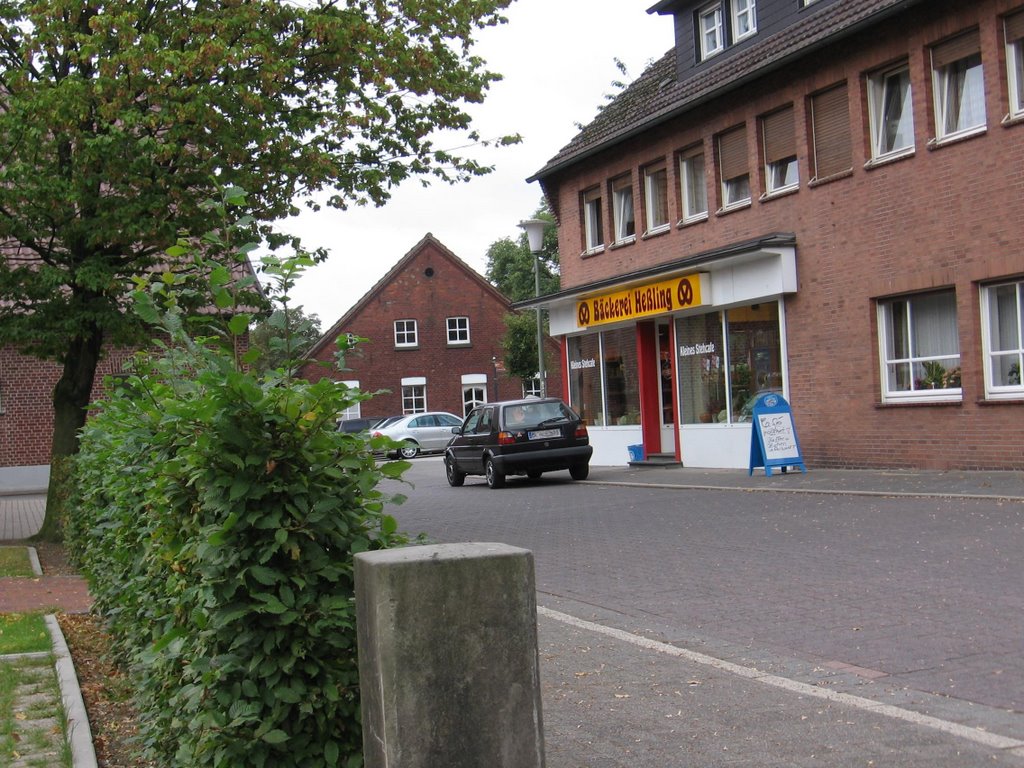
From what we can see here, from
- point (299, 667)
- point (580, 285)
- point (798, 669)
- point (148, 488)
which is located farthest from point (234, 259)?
point (580, 285)

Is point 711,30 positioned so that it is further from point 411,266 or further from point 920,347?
point 411,266

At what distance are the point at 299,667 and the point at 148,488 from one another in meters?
1.43

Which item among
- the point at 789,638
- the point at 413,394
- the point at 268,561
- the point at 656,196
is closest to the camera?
the point at 268,561

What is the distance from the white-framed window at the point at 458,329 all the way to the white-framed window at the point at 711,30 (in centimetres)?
3078

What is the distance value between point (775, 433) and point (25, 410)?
23.8 m

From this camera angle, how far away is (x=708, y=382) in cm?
2341

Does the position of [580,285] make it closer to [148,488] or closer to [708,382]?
[708,382]

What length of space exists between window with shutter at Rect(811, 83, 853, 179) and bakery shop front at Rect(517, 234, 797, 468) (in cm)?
143

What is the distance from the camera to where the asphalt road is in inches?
188

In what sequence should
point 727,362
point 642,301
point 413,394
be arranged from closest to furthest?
point 727,362 < point 642,301 < point 413,394

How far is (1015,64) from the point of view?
16.4 metres

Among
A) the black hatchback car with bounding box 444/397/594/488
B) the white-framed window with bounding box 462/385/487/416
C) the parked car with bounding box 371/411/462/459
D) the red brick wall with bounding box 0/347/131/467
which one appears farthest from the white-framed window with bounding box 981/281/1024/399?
the white-framed window with bounding box 462/385/487/416

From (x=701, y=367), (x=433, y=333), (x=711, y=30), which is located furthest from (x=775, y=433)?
(x=433, y=333)

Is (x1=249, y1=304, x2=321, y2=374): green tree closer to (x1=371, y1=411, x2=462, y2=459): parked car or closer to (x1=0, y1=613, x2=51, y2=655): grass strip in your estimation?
(x1=0, y1=613, x2=51, y2=655): grass strip
